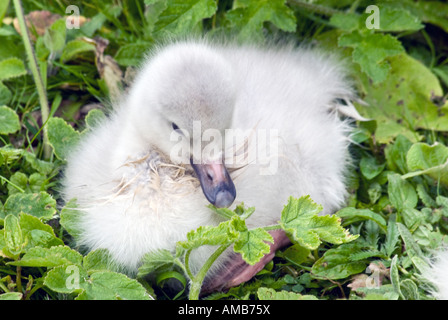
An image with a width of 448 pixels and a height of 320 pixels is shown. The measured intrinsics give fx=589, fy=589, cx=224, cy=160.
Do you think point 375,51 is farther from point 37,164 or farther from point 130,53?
point 37,164

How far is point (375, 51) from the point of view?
2715 mm

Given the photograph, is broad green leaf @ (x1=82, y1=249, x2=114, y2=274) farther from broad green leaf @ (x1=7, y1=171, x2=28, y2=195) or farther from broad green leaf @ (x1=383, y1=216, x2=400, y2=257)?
broad green leaf @ (x1=383, y1=216, x2=400, y2=257)

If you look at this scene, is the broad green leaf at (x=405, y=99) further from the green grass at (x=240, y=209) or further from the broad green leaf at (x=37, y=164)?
the broad green leaf at (x=37, y=164)

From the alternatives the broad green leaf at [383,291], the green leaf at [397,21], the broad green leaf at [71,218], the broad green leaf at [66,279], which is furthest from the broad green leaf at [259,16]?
the broad green leaf at [66,279]

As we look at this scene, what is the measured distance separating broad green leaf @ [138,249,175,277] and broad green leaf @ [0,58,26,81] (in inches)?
49.6

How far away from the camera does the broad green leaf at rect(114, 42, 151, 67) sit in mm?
2875

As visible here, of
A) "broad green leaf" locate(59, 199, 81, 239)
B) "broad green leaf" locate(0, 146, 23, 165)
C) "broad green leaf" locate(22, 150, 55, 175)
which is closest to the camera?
"broad green leaf" locate(59, 199, 81, 239)

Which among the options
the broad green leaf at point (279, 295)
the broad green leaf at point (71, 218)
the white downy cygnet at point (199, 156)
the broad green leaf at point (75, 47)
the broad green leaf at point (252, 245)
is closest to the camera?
the broad green leaf at point (252, 245)

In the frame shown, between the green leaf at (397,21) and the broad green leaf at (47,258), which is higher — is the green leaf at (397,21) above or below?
above

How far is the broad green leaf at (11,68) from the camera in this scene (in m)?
2.81

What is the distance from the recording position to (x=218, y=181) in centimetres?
206

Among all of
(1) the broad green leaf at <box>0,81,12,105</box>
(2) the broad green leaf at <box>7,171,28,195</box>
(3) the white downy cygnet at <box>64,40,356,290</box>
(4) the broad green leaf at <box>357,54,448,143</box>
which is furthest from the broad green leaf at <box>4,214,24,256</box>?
(4) the broad green leaf at <box>357,54,448,143</box>

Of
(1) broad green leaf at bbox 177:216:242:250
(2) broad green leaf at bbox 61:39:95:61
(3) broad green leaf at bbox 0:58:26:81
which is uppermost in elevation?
(2) broad green leaf at bbox 61:39:95:61

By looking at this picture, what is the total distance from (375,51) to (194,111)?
110 centimetres
